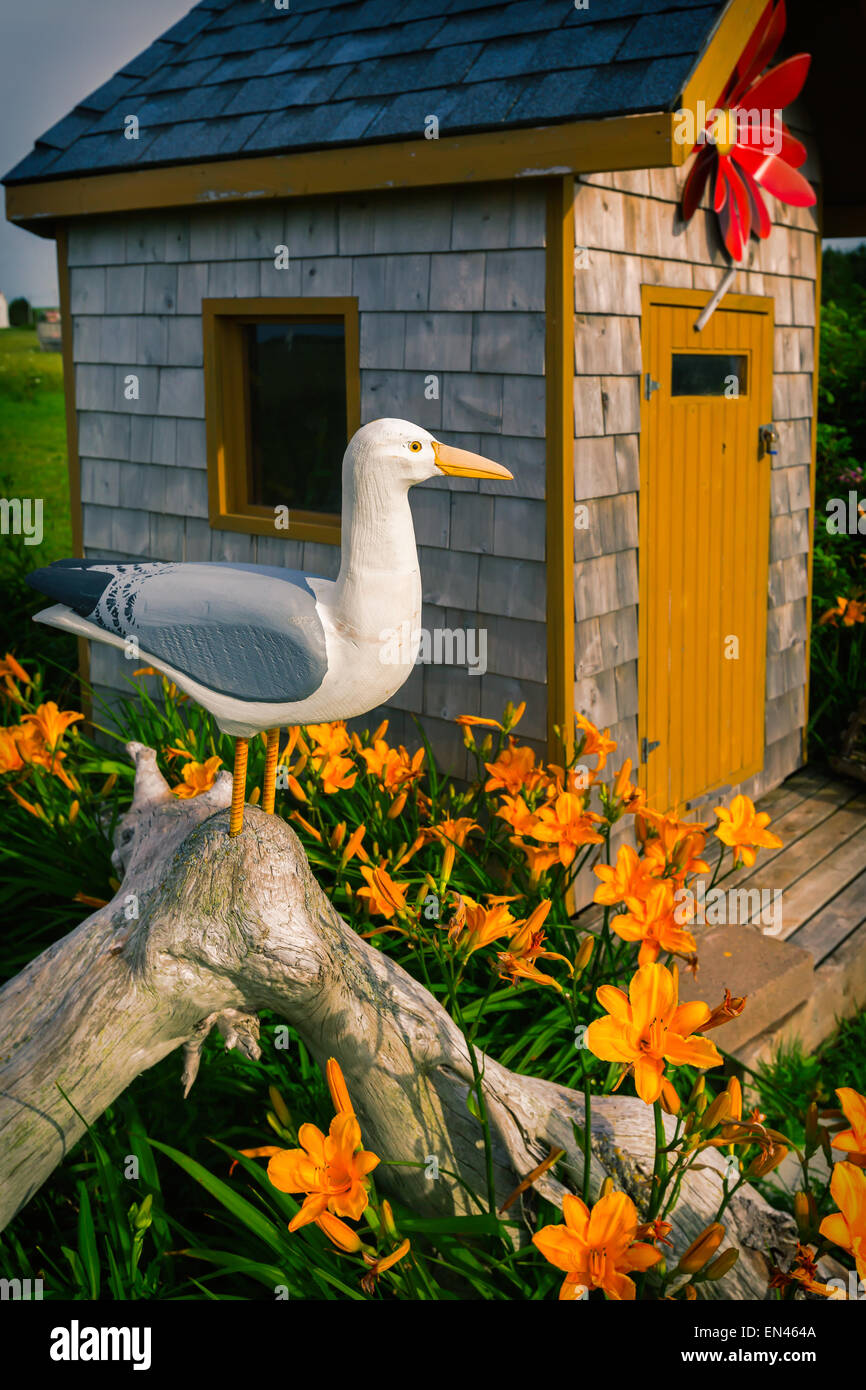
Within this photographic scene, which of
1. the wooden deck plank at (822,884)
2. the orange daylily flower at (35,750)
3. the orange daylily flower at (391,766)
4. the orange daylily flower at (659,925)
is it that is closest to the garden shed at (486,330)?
the wooden deck plank at (822,884)

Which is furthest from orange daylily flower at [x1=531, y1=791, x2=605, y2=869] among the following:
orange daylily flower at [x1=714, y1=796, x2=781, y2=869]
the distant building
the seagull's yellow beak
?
the distant building

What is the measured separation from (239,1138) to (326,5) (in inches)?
176

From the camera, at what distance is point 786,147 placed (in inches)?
196

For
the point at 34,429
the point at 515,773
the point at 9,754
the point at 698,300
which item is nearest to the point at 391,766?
the point at 515,773

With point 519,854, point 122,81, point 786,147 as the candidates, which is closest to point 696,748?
point 519,854

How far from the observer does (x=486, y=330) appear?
4020 mm

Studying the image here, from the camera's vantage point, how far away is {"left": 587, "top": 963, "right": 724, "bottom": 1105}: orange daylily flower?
5.36 ft

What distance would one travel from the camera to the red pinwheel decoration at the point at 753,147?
13.7 feet

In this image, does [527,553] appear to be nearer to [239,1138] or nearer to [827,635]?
[239,1138]

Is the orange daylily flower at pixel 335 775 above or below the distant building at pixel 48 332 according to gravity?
below

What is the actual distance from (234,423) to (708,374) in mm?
2075

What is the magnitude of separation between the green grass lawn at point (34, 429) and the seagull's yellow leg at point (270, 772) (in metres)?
9.56

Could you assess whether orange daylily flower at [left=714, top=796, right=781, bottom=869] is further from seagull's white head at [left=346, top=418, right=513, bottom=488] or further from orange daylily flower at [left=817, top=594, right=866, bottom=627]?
orange daylily flower at [left=817, top=594, right=866, bottom=627]

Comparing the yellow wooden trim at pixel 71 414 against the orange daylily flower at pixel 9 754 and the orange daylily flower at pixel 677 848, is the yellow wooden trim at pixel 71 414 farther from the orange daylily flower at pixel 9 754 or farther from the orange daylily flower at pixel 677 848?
the orange daylily flower at pixel 677 848
